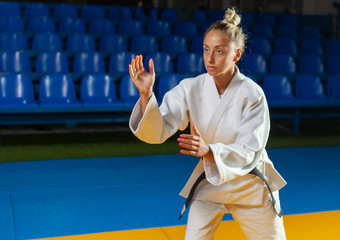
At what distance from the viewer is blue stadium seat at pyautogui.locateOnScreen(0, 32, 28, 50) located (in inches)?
288

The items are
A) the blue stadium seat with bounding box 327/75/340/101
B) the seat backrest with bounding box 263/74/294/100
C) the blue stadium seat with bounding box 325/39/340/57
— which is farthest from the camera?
the blue stadium seat with bounding box 325/39/340/57

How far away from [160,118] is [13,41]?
6.04m

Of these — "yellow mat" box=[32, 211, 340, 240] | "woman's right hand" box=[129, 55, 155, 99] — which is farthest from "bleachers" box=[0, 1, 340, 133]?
"woman's right hand" box=[129, 55, 155, 99]

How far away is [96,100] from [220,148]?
15.2ft

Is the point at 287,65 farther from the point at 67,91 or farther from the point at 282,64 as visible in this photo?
the point at 67,91

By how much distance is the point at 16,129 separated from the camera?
687 centimetres

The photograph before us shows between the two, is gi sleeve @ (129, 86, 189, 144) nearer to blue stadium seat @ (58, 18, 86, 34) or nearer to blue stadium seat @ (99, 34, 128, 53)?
blue stadium seat @ (99, 34, 128, 53)

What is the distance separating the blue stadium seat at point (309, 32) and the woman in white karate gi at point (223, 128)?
8.39m

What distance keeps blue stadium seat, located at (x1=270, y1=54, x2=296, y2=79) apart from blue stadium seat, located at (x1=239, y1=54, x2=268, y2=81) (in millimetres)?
287

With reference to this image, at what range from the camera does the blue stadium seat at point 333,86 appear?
296 inches

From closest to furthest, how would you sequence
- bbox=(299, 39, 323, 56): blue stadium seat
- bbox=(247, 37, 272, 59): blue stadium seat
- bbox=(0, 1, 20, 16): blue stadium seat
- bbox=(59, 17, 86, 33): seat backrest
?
1. bbox=(59, 17, 86, 33): seat backrest
2. bbox=(247, 37, 272, 59): blue stadium seat
3. bbox=(0, 1, 20, 16): blue stadium seat
4. bbox=(299, 39, 323, 56): blue stadium seat

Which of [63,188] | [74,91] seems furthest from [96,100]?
[63,188]

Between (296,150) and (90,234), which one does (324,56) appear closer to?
(296,150)

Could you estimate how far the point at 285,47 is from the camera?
902 cm
